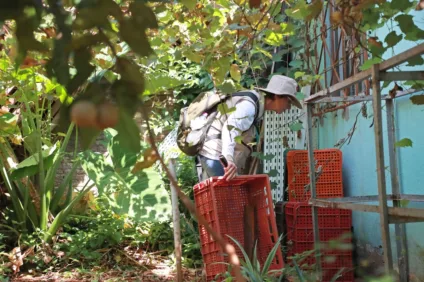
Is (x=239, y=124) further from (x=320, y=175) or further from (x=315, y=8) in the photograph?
(x=315, y=8)

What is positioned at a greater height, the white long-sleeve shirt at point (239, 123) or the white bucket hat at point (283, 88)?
the white bucket hat at point (283, 88)

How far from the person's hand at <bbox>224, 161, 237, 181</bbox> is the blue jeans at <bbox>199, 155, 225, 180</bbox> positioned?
18 centimetres

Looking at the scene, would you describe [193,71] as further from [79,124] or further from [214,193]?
[79,124]

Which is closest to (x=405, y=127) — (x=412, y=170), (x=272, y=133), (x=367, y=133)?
(x=412, y=170)

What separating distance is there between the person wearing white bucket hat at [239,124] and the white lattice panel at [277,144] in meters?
1.54

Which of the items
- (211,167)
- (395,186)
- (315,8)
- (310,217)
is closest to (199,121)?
(211,167)

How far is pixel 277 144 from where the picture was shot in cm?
681

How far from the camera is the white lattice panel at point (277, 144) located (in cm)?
638

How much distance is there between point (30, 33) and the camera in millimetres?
826

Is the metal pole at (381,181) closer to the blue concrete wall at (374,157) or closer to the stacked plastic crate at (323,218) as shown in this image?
the blue concrete wall at (374,157)

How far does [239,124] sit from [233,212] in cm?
83

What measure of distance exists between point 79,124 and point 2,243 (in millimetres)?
5562

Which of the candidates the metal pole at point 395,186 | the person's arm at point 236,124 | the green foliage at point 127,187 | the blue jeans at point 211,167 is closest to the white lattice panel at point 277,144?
the green foliage at point 127,187

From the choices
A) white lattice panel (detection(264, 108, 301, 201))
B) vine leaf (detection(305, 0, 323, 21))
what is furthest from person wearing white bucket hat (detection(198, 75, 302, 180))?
→ vine leaf (detection(305, 0, 323, 21))
